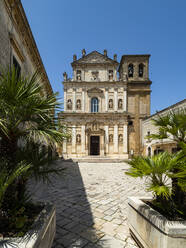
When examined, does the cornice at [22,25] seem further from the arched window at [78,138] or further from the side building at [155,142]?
the arched window at [78,138]

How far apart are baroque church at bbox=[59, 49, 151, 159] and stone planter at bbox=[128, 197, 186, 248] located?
59.2 feet

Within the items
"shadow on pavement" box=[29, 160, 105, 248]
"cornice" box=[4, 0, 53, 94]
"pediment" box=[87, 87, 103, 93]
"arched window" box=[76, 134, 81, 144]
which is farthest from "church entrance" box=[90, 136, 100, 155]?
"shadow on pavement" box=[29, 160, 105, 248]

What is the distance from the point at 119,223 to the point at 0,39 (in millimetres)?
7037

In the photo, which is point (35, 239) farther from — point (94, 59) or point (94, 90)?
point (94, 59)

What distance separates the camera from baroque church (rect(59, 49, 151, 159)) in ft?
68.2

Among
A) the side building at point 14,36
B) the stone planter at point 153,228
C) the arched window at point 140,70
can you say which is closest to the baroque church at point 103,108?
the arched window at point 140,70

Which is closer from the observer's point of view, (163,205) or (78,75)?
(163,205)

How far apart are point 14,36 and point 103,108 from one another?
15.9 meters

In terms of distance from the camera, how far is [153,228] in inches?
78.1

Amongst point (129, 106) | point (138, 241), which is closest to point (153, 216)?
point (138, 241)

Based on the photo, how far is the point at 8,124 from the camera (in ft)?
6.48

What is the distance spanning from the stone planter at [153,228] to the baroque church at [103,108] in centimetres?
1804

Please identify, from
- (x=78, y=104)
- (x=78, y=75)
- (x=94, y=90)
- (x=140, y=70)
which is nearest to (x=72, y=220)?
(x=78, y=104)

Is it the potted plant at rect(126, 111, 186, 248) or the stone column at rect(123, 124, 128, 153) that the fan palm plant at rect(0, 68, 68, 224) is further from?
the stone column at rect(123, 124, 128, 153)
